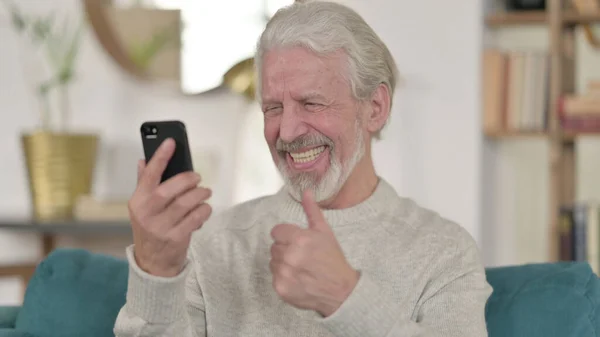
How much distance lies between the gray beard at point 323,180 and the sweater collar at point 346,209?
4 centimetres

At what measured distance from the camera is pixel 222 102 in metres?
3.37

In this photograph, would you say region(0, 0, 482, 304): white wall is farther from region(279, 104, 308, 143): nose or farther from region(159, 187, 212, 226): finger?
region(159, 187, 212, 226): finger

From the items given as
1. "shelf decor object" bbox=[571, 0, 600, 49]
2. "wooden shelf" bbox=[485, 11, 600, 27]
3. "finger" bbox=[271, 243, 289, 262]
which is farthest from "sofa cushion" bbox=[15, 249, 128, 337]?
"shelf decor object" bbox=[571, 0, 600, 49]

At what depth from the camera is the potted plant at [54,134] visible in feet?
10.2

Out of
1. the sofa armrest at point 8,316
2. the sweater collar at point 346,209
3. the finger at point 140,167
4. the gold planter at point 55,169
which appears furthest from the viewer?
the gold planter at point 55,169

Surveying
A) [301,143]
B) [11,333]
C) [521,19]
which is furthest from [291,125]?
[521,19]

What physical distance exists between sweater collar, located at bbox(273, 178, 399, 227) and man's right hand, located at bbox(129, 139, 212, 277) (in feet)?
1.24

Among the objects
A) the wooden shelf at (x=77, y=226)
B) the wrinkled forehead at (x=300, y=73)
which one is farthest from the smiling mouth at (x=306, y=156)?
the wooden shelf at (x=77, y=226)

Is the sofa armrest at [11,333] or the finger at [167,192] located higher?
the finger at [167,192]

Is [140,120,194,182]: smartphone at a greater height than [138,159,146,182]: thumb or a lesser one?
greater

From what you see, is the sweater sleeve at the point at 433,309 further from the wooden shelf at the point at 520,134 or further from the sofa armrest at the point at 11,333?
the wooden shelf at the point at 520,134

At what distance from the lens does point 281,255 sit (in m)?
1.30

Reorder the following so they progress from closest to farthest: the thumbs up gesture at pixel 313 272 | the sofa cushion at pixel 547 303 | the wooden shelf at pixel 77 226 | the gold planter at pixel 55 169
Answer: the thumbs up gesture at pixel 313 272, the sofa cushion at pixel 547 303, the wooden shelf at pixel 77 226, the gold planter at pixel 55 169

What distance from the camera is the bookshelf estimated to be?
3498 millimetres
